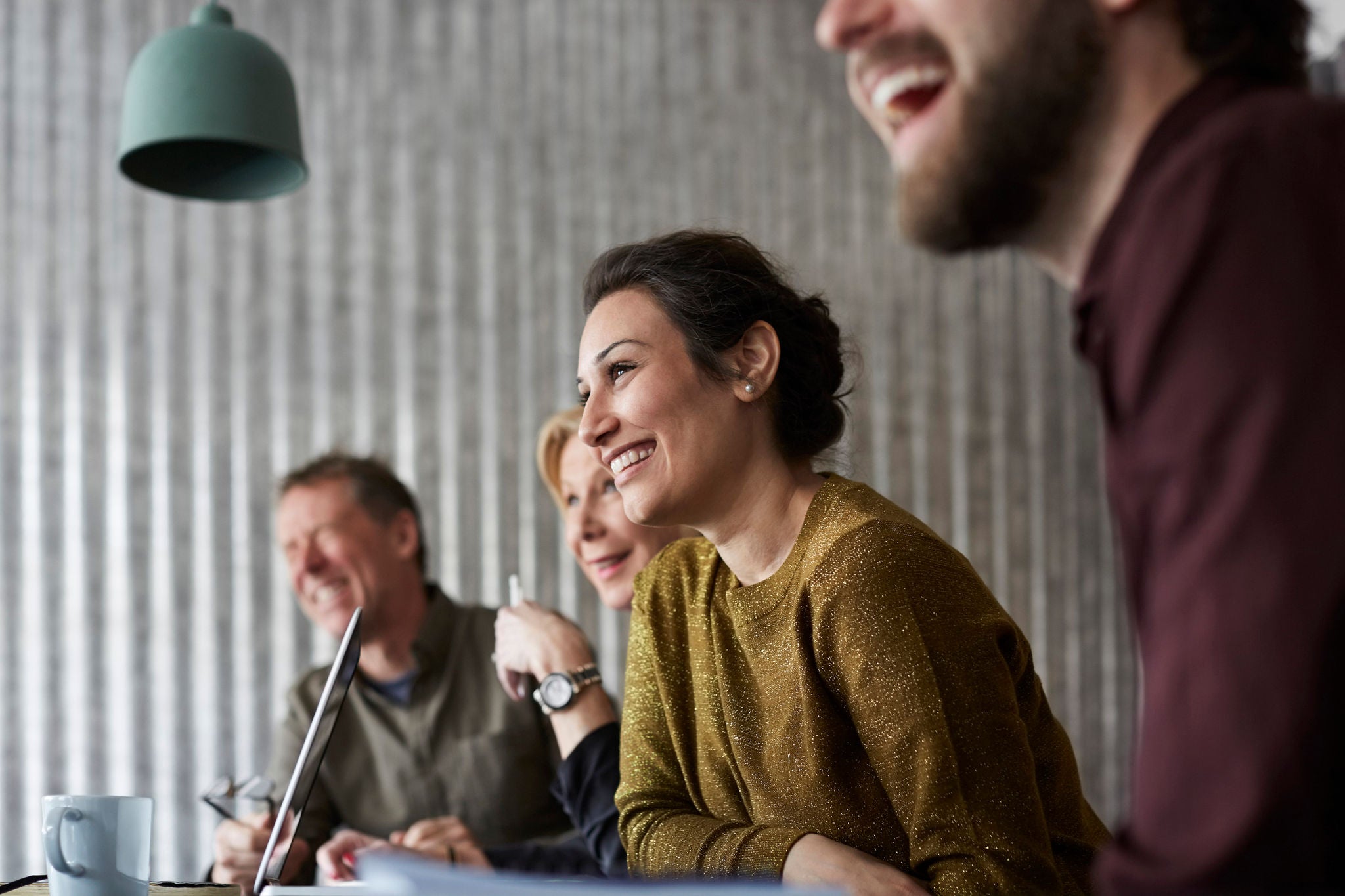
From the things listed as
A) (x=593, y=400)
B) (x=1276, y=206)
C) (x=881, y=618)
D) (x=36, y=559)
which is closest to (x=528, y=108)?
(x=36, y=559)

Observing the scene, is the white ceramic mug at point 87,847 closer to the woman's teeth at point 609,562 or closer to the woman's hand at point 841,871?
the woman's hand at point 841,871

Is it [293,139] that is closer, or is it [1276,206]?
[1276,206]

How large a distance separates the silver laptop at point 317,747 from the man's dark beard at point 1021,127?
2.14ft

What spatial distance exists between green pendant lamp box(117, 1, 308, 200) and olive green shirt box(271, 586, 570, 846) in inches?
36.6

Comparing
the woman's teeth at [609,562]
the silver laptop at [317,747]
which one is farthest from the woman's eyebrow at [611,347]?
the woman's teeth at [609,562]

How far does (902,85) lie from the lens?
83cm

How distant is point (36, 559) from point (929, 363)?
2705 mm

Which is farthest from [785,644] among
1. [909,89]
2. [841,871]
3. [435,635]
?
[435,635]

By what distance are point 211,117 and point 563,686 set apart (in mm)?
1110

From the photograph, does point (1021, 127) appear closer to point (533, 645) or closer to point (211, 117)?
point (533, 645)

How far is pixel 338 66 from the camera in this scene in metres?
3.73

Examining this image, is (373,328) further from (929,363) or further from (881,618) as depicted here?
(881,618)

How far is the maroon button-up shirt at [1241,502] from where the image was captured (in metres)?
0.53

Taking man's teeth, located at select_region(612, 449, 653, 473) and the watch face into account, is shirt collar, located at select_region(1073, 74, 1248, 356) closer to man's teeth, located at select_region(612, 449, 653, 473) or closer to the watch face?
man's teeth, located at select_region(612, 449, 653, 473)
